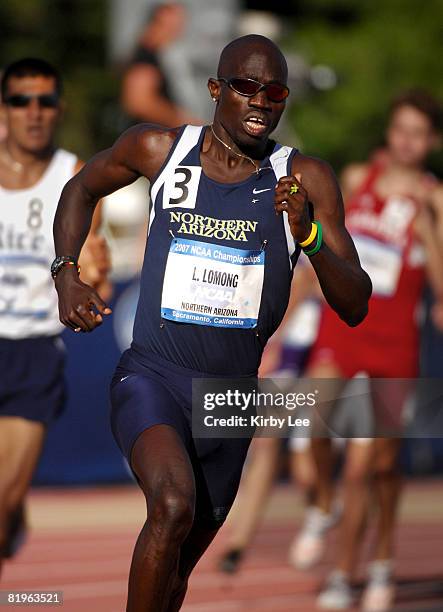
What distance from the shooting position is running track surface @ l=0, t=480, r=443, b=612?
8031mm

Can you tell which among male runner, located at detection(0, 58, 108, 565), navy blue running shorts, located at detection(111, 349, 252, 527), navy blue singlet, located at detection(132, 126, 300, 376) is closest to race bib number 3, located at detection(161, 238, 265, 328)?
navy blue singlet, located at detection(132, 126, 300, 376)

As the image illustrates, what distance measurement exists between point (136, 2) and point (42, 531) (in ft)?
38.1

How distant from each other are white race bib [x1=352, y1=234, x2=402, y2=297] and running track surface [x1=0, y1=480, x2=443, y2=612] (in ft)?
5.99

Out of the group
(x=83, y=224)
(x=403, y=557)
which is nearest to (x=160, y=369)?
(x=83, y=224)

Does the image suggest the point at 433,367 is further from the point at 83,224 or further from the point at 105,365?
the point at 83,224

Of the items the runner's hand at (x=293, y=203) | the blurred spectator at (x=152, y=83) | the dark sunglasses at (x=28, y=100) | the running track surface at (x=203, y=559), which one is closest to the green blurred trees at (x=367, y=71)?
the blurred spectator at (x=152, y=83)

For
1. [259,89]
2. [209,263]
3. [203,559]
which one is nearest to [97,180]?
[209,263]

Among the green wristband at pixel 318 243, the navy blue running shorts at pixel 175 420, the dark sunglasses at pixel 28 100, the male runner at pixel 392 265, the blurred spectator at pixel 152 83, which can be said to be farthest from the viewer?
the blurred spectator at pixel 152 83

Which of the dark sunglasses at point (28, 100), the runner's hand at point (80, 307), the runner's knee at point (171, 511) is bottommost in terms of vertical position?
the runner's knee at point (171, 511)

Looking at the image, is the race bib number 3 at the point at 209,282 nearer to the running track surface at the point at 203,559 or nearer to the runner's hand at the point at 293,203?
the runner's hand at the point at 293,203

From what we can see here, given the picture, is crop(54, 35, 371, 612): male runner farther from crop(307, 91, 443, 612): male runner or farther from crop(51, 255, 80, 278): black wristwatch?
crop(307, 91, 443, 612): male runner

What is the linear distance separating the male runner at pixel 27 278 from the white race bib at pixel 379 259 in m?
2.12

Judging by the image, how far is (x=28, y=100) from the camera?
7035 mm

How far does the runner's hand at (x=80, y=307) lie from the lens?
5.16m
